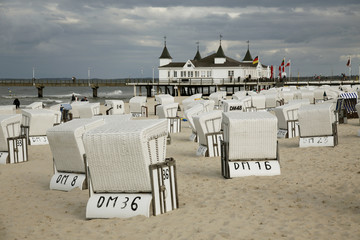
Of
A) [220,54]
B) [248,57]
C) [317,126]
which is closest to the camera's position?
[317,126]

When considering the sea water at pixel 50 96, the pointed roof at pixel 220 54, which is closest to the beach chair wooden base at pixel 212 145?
the sea water at pixel 50 96

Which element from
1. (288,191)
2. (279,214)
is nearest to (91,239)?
(279,214)

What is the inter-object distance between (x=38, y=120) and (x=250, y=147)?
409 inches

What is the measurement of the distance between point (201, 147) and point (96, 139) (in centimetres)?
685

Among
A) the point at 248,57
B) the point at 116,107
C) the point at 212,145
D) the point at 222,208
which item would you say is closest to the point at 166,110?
the point at 212,145

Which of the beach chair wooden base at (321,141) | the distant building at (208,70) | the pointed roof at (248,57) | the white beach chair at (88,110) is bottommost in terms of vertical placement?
the beach chair wooden base at (321,141)

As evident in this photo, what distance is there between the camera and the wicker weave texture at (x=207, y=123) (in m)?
13.0

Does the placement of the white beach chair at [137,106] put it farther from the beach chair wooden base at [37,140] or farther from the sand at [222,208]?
the sand at [222,208]

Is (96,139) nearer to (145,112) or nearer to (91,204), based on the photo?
(91,204)

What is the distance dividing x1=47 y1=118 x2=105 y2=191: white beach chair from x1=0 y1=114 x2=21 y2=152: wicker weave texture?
13.8 ft

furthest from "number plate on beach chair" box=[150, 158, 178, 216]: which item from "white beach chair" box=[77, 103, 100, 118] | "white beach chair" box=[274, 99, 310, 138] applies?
"white beach chair" box=[77, 103, 100, 118]

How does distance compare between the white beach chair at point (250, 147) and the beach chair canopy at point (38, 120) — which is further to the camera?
the beach chair canopy at point (38, 120)

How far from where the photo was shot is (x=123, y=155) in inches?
274

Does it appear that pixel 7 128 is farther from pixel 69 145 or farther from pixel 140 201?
pixel 140 201
